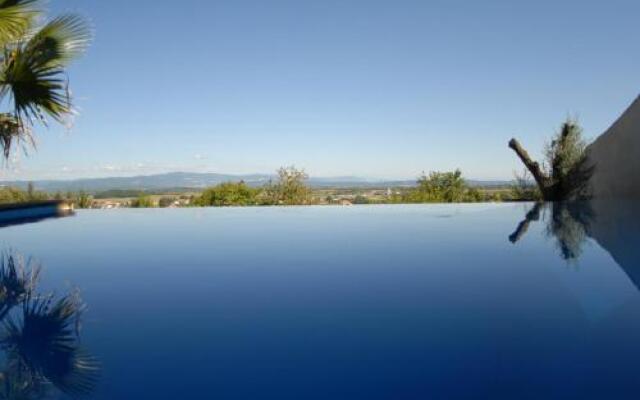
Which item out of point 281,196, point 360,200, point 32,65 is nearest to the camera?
point 32,65

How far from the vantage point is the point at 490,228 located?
271 inches

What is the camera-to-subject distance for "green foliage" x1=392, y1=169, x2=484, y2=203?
55.1 feet

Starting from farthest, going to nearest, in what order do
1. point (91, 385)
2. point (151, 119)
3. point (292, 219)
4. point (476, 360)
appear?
point (151, 119) < point (292, 219) < point (476, 360) < point (91, 385)

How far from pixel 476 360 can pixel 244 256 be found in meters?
3.36

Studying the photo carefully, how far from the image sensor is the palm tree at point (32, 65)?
202 inches

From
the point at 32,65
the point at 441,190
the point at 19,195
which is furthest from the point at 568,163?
the point at 19,195

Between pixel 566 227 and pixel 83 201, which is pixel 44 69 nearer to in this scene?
pixel 566 227

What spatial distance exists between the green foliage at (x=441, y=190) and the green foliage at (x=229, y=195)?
190 inches

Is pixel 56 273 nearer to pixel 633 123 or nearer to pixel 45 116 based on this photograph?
pixel 45 116

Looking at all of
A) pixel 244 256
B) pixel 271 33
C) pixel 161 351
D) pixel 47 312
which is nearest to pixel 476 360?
pixel 161 351

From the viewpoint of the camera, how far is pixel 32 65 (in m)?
5.32

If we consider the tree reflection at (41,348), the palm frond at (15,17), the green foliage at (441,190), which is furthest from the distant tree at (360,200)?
the tree reflection at (41,348)

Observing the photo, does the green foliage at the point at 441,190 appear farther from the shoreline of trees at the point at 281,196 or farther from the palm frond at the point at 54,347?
the palm frond at the point at 54,347

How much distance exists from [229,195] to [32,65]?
1109 centimetres
